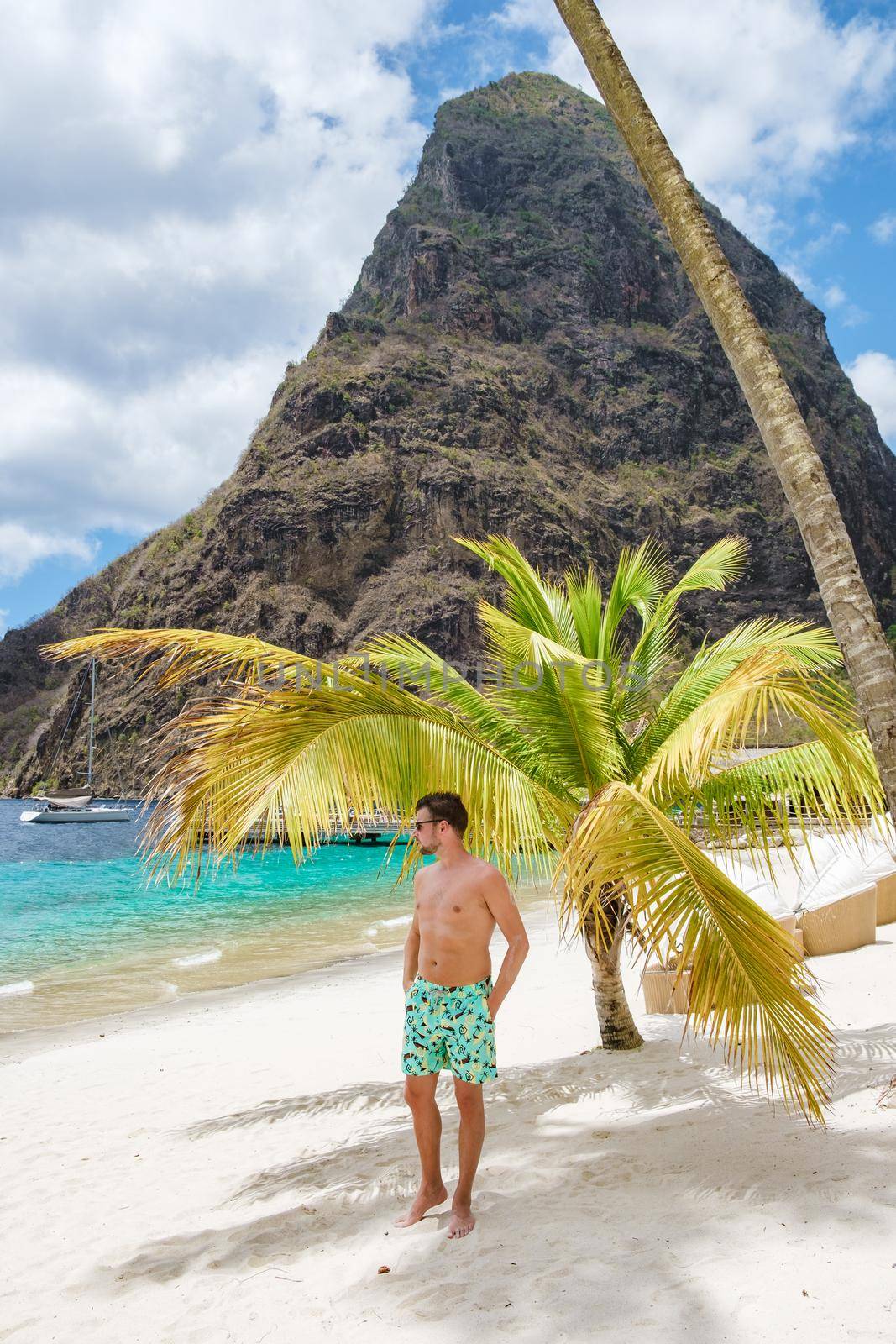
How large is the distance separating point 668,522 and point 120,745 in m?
53.0

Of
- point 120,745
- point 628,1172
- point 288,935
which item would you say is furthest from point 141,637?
point 120,745

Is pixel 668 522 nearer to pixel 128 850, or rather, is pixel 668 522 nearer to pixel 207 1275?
pixel 128 850

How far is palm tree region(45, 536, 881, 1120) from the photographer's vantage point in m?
3.17

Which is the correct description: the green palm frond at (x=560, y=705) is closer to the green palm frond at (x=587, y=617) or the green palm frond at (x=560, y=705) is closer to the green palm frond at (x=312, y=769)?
the green palm frond at (x=312, y=769)

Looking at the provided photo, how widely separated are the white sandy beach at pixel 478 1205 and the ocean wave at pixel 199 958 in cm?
653

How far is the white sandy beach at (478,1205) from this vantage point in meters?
2.58

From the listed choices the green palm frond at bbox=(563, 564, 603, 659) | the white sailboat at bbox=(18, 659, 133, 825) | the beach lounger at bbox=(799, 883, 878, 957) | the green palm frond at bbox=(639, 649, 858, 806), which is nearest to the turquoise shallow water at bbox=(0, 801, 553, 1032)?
the green palm frond at bbox=(639, 649, 858, 806)

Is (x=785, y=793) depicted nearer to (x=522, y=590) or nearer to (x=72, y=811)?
(x=522, y=590)

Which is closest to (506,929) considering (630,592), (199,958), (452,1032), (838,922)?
(452,1032)

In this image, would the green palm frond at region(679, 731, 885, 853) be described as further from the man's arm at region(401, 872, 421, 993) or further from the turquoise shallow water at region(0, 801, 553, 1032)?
the turquoise shallow water at region(0, 801, 553, 1032)

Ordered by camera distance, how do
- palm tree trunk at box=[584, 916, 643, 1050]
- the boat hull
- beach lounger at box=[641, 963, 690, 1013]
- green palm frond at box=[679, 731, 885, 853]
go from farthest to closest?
the boat hull
beach lounger at box=[641, 963, 690, 1013]
palm tree trunk at box=[584, 916, 643, 1050]
green palm frond at box=[679, 731, 885, 853]

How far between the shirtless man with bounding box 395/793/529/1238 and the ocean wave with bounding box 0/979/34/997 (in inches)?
392

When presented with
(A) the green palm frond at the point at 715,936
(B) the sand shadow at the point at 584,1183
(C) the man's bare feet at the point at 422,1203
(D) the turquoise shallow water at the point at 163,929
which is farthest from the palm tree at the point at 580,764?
(C) the man's bare feet at the point at 422,1203

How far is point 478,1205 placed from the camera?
349 cm
